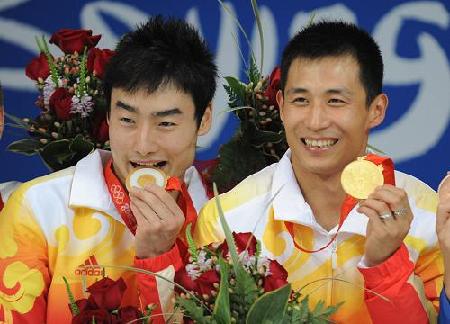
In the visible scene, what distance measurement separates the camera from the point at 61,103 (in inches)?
111

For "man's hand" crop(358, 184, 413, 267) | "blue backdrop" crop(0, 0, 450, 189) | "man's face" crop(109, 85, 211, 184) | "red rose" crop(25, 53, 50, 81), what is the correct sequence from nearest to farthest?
"man's hand" crop(358, 184, 413, 267) → "man's face" crop(109, 85, 211, 184) → "red rose" crop(25, 53, 50, 81) → "blue backdrop" crop(0, 0, 450, 189)

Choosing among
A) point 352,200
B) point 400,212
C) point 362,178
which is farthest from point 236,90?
point 400,212

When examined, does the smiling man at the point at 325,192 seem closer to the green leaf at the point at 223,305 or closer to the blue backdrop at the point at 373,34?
the green leaf at the point at 223,305

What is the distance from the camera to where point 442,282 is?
2.41 meters

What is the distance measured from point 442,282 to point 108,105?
101 centimetres

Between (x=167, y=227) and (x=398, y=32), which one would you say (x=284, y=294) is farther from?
(x=398, y=32)

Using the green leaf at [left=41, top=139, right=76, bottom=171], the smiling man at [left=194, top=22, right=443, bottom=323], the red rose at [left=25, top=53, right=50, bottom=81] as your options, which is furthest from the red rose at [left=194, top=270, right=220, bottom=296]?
the red rose at [left=25, top=53, right=50, bottom=81]

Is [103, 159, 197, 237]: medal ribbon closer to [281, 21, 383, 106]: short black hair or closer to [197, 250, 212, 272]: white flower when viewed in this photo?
[281, 21, 383, 106]: short black hair

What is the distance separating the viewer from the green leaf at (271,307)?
180 cm

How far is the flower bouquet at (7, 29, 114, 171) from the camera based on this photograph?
2857 mm

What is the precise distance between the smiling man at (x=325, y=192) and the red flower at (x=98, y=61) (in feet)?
1.90

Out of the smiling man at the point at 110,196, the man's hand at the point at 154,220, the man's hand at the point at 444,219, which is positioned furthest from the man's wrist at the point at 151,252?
the man's hand at the point at 444,219

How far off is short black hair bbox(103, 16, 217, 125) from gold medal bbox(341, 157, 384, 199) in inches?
23.0

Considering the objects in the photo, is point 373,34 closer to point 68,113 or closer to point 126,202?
point 68,113
